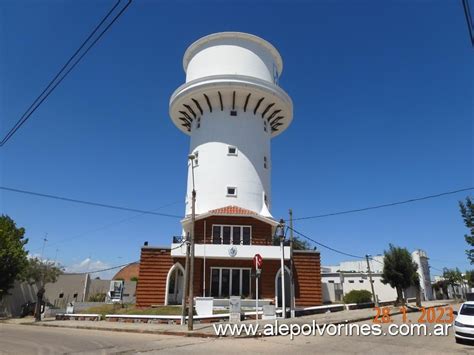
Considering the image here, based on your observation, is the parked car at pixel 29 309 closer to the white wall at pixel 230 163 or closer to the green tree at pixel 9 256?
the green tree at pixel 9 256

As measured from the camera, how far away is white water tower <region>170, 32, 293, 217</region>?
34444 mm

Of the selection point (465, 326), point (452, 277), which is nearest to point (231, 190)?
point (465, 326)

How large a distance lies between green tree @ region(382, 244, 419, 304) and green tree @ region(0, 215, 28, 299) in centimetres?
3625

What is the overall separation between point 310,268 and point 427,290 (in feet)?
153

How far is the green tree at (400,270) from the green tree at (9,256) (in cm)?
3625

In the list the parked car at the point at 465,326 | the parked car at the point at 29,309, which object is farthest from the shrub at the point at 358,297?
the parked car at the point at 29,309

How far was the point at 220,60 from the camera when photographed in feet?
121

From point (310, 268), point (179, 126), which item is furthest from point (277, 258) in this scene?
point (179, 126)

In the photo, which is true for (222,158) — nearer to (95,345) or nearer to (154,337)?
(154,337)

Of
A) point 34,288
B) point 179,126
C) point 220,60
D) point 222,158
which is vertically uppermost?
point 220,60

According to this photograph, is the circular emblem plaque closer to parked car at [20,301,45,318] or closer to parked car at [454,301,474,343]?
parked car at [454,301,474,343]

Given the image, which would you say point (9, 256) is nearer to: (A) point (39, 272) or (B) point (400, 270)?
(A) point (39, 272)

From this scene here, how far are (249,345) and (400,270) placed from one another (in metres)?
26.1

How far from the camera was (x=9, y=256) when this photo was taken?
35.7 m
